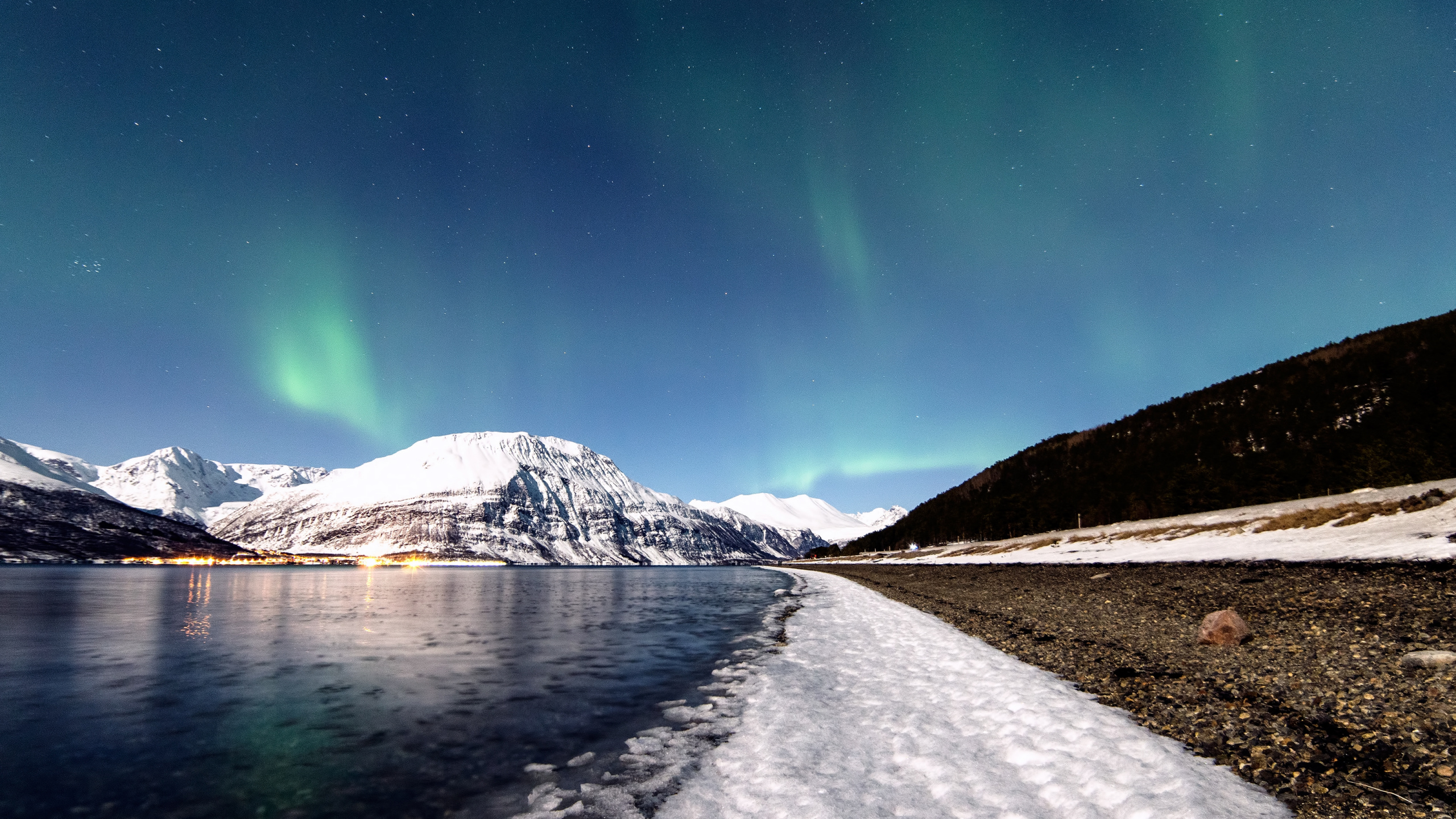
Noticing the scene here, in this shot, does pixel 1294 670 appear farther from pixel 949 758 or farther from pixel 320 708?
pixel 320 708

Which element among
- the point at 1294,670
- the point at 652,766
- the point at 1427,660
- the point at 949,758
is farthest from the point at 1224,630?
the point at 652,766

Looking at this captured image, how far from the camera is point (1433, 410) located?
49.3 m

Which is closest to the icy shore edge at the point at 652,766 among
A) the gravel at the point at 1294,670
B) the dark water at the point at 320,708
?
the dark water at the point at 320,708

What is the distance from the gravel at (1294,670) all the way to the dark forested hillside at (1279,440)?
44.1 metres

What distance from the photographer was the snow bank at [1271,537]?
66.6 ft

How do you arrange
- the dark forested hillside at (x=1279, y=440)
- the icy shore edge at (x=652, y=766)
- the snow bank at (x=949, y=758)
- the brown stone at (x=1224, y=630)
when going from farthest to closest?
the dark forested hillside at (x=1279, y=440) → the brown stone at (x=1224, y=630) → the icy shore edge at (x=652, y=766) → the snow bank at (x=949, y=758)

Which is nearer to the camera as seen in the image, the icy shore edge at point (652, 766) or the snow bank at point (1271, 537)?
the icy shore edge at point (652, 766)

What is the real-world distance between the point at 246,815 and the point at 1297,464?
81.3 meters

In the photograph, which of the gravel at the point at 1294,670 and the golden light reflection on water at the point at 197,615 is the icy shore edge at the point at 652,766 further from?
the golden light reflection on water at the point at 197,615

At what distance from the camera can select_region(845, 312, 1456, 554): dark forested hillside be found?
51.1m

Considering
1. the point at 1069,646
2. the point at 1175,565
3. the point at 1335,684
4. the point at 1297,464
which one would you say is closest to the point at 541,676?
the point at 1069,646

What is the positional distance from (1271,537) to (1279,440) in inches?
1830

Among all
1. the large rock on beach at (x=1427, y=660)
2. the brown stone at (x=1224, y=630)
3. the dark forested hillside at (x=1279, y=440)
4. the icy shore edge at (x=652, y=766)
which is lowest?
the icy shore edge at (x=652, y=766)

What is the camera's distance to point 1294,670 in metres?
11.3
